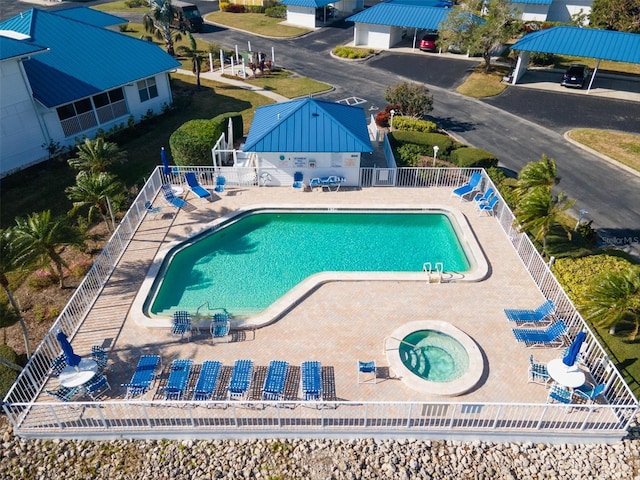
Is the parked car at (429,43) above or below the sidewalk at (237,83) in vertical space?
above

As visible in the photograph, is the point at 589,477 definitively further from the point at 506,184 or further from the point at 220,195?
the point at 220,195

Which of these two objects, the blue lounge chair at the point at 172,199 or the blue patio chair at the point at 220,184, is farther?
the blue patio chair at the point at 220,184

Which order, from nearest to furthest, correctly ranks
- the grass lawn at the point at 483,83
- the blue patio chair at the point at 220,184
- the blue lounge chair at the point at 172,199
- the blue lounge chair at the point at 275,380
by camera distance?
the blue lounge chair at the point at 275,380 → the blue lounge chair at the point at 172,199 → the blue patio chair at the point at 220,184 → the grass lawn at the point at 483,83

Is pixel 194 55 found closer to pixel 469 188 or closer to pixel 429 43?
pixel 429 43

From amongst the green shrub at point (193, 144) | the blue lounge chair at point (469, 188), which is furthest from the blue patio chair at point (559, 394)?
the green shrub at point (193, 144)

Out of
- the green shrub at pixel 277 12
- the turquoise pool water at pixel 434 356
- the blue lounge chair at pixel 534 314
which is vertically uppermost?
the green shrub at pixel 277 12

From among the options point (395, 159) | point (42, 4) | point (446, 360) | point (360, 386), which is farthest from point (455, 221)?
point (42, 4)

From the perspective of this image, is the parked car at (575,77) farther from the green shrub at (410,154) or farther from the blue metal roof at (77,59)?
the blue metal roof at (77,59)
